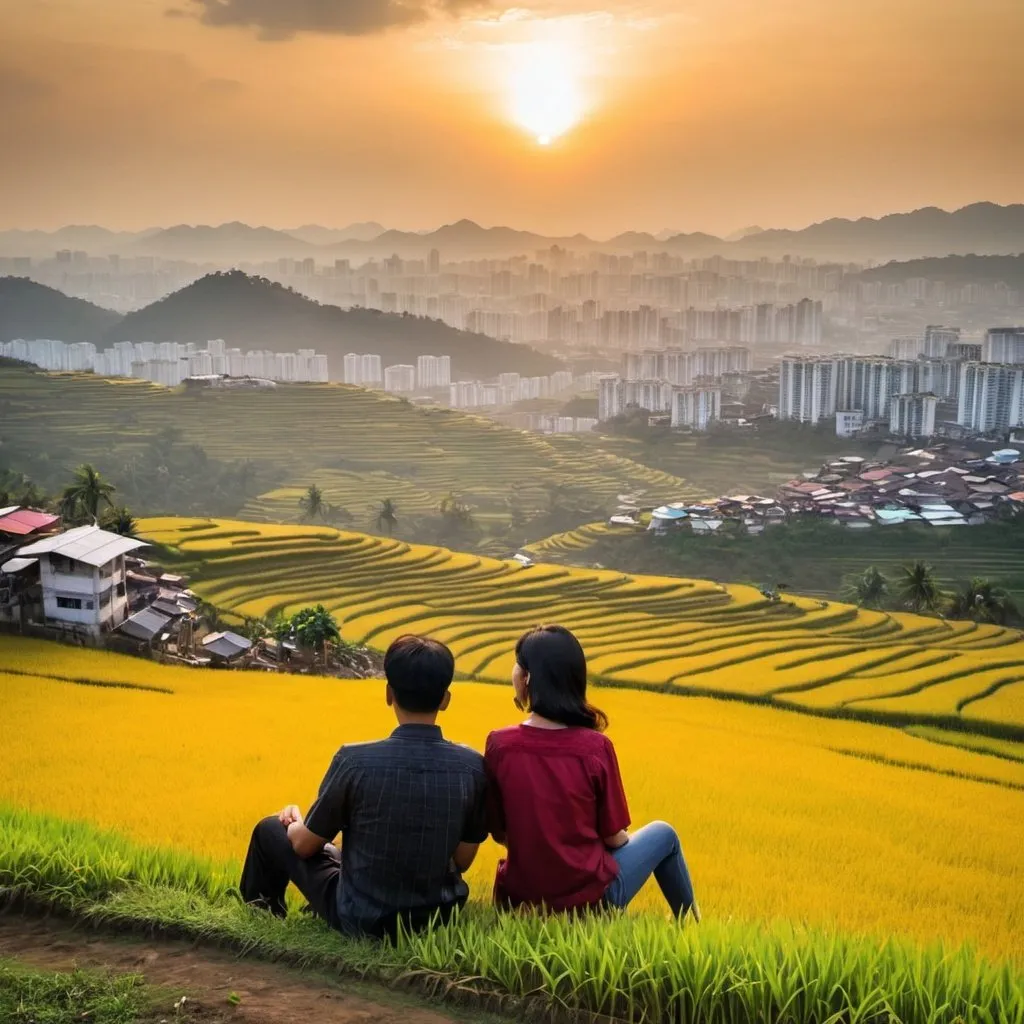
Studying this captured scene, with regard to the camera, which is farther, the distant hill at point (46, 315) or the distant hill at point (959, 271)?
the distant hill at point (46, 315)

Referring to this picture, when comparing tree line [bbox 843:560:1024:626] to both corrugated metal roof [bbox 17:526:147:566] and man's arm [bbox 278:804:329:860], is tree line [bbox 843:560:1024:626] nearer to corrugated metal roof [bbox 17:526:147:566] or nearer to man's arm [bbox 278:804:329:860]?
corrugated metal roof [bbox 17:526:147:566]

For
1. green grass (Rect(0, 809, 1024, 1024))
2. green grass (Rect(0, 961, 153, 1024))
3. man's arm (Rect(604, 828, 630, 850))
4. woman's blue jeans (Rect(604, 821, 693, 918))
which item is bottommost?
green grass (Rect(0, 961, 153, 1024))

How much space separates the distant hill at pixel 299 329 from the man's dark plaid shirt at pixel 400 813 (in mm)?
17279

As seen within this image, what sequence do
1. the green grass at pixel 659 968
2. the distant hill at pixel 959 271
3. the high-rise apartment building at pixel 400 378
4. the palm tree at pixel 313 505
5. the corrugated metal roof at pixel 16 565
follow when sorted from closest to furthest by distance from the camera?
the green grass at pixel 659 968
the corrugated metal roof at pixel 16 565
the palm tree at pixel 313 505
the distant hill at pixel 959 271
the high-rise apartment building at pixel 400 378

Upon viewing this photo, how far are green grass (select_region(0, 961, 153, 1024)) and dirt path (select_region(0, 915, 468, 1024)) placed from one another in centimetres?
8

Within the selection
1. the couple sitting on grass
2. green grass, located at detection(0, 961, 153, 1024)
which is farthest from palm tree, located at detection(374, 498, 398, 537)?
green grass, located at detection(0, 961, 153, 1024)

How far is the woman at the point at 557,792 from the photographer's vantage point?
281 centimetres

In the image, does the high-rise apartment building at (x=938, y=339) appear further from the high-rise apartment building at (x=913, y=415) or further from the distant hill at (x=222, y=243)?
the distant hill at (x=222, y=243)

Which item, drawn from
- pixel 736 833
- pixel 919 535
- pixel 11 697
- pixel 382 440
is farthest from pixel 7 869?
pixel 382 440

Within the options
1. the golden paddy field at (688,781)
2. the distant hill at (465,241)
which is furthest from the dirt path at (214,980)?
the distant hill at (465,241)

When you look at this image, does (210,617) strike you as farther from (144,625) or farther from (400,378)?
(400,378)

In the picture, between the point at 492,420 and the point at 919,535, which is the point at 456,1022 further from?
the point at 492,420

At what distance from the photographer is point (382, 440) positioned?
1772 centimetres

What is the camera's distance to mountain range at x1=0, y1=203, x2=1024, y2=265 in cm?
1733
